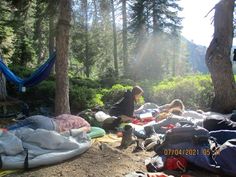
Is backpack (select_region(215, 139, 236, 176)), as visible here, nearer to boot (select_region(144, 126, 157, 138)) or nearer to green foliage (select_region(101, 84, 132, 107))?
boot (select_region(144, 126, 157, 138))

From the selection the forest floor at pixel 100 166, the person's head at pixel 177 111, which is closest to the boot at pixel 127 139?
the forest floor at pixel 100 166

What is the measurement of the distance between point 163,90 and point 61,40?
3673 millimetres

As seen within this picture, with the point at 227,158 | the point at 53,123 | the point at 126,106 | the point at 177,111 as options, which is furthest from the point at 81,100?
the point at 227,158

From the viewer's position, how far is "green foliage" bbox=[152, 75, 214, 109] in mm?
8375

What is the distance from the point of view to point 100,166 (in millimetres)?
3791

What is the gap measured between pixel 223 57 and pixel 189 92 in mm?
1845

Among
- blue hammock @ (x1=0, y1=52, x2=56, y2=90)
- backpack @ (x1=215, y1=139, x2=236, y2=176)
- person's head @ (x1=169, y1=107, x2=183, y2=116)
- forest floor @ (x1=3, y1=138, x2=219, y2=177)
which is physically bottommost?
forest floor @ (x1=3, y1=138, x2=219, y2=177)

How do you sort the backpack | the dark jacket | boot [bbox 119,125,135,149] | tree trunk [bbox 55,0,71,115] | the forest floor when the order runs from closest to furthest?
1. the backpack
2. the forest floor
3. boot [bbox 119,125,135,149]
4. tree trunk [bbox 55,0,71,115]
5. the dark jacket

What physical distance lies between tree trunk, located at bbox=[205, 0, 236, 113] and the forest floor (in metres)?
3.31

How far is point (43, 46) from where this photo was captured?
857 inches

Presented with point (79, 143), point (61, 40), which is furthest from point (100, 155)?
point (61, 40)
